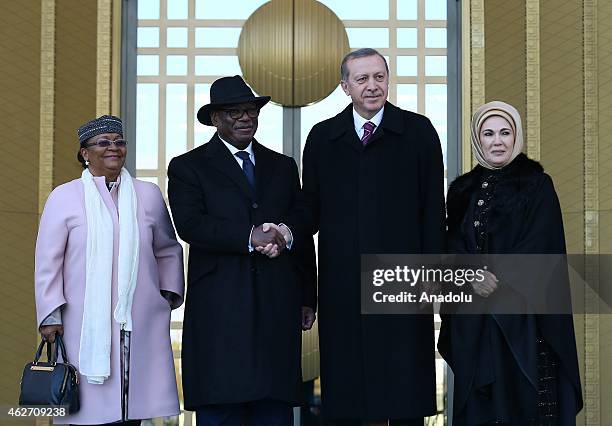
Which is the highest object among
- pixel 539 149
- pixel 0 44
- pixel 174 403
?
pixel 0 44

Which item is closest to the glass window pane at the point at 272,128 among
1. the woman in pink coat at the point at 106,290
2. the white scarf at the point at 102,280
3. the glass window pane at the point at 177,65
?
the glass window pane at the point at 177,65

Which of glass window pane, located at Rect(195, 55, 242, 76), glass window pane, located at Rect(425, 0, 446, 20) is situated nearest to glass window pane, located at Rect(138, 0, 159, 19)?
glass window pane, located at Rect(195, 55, 242, 76)

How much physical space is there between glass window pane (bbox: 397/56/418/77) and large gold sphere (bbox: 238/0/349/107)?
1.07 feet

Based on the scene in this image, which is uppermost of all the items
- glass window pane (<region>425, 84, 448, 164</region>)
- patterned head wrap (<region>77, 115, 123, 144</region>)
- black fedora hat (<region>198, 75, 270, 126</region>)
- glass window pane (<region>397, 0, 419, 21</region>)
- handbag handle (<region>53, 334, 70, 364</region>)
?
glass window pane (<region>397, 0, 419, 21</region>)

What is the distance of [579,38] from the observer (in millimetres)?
6664

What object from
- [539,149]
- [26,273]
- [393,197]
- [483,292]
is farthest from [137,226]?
[539,149]

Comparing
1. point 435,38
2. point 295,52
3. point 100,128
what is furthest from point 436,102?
point 100,128

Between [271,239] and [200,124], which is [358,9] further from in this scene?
[271,239]

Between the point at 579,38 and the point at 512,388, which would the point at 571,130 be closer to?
the point at 579,38

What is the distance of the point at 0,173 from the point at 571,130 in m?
3.20

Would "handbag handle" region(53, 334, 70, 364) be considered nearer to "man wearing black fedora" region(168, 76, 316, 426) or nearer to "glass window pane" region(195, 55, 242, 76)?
"man wearing black fedora" region(168, 76, 316, 426)

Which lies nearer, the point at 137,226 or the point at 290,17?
the point at 137,226

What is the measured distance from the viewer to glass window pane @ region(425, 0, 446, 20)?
6.85 metres

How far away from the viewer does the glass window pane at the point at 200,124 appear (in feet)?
22.3
